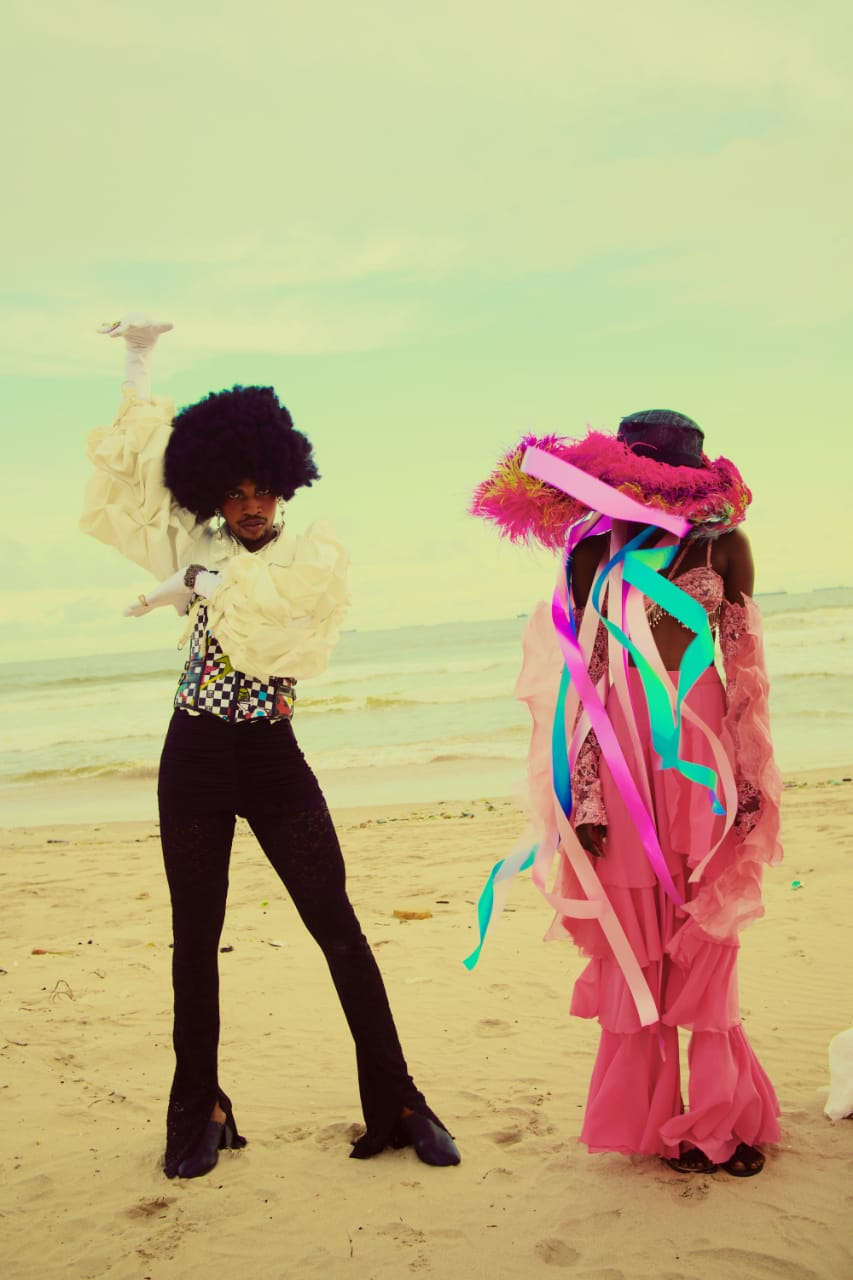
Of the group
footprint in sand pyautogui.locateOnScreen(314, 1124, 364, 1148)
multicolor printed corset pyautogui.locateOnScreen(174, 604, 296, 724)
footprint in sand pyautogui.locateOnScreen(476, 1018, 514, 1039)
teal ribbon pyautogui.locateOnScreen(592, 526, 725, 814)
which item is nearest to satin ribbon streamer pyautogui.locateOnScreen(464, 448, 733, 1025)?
teal ribbon pyautogui.locateOnScreen(592, 526, 725, 814)

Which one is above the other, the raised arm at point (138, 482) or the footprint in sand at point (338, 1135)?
the raised arm at point (138, 482)

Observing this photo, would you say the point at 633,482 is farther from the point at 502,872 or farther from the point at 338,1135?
the point at 338,1135

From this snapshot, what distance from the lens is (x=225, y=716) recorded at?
10.4ft

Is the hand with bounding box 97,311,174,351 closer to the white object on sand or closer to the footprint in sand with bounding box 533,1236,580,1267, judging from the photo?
the footprint in sand with bounding box 533,1236,580,1267

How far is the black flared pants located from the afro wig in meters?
0.66

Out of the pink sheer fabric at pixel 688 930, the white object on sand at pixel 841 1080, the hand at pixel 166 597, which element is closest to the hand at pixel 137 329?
the hand at pixel 166 597

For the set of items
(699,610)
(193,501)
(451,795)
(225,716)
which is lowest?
(451,795)

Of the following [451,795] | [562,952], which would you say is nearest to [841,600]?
[451,795]

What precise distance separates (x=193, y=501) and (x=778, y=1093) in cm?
266

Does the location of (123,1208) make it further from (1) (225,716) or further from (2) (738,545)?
(2) (738,545)

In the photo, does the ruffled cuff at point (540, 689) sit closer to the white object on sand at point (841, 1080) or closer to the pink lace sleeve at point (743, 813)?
the pink lace sleeve at point (743, 813)

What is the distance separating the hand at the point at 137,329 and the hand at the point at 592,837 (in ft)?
6.11

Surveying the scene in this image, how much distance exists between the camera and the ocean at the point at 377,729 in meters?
12.8

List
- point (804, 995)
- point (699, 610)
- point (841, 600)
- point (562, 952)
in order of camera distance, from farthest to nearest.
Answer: point (841, 600), point (562, 952), point (804, 995), point (699, 610)
